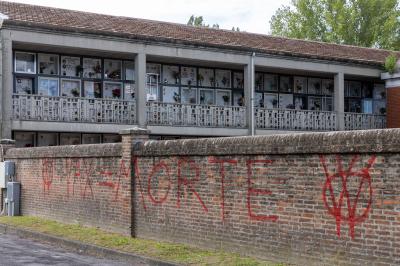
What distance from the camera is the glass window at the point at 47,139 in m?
26.1

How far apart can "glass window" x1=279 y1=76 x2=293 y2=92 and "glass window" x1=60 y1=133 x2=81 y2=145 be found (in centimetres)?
992

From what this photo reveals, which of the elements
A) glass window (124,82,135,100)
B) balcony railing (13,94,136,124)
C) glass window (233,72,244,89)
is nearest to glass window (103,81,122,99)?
glass window (124,82,135,100)

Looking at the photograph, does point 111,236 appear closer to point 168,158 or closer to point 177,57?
point 168,158

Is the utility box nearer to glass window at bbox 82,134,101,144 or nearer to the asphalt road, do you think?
the asphalt road

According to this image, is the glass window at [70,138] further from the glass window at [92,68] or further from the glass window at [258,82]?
the glass window at [258,82]

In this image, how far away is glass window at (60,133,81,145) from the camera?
87.3 feet

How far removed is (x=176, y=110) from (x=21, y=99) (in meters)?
6.20

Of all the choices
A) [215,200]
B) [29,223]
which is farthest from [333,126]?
[215,200]

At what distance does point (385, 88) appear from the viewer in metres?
33.2

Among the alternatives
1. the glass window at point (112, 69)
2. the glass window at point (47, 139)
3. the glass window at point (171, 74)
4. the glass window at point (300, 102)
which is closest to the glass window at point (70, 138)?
the glass window at point (47, 139)

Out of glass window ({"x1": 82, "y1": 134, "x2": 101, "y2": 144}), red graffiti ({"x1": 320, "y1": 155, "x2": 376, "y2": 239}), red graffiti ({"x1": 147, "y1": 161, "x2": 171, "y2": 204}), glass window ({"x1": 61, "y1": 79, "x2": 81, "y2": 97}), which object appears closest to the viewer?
red graffiti ({"x1": 320, "y1": 155, "x2": 376, "y2": 239})

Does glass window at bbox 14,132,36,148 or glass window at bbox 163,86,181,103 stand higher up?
glass window at bbox 163,86,181,103

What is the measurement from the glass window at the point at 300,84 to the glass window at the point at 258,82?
Result: 73.0 inches

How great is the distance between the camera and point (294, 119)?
2952 centimetres
